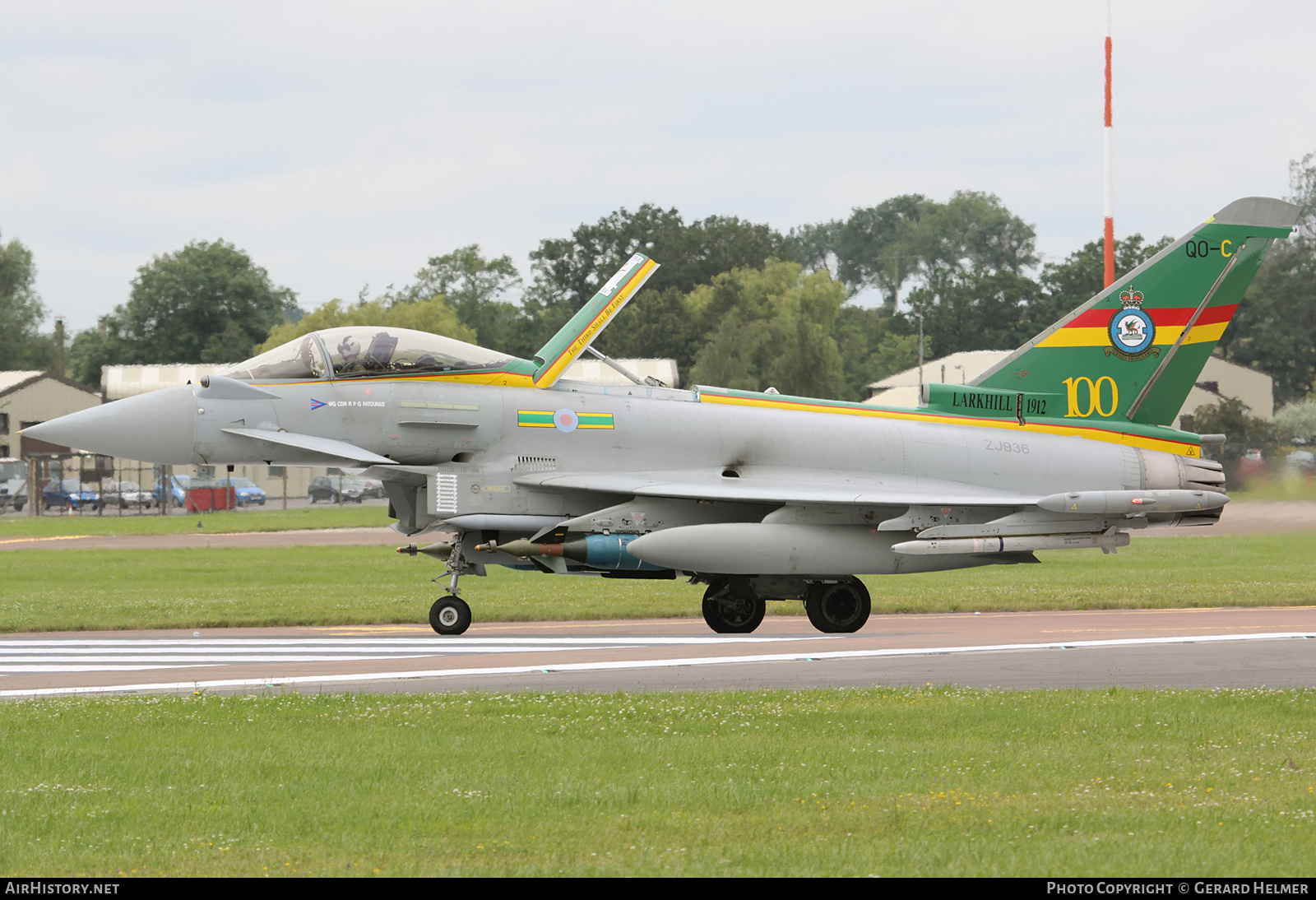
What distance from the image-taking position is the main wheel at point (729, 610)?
17.2m

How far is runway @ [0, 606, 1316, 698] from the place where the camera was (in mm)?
12703

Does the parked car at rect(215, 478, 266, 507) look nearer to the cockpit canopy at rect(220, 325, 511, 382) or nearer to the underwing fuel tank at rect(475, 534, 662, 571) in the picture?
the cockpit canopy at rect(220, 325, 511, 382)

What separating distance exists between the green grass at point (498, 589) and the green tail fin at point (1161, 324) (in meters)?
3.02

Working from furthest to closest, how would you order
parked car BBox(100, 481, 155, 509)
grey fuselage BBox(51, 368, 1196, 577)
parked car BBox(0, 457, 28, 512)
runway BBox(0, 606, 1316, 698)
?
1. parked car BBox(100, 481, 155, 509)
2. parked car BBox(0, 457, 28, 512)
3. grey fuselage BBox(51, 368, 1196, 577)
4. runway BBox(0, 606, 1316, 698)

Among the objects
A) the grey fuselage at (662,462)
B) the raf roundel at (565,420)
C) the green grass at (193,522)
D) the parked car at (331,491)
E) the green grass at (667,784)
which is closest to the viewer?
the green grass at (667,784)

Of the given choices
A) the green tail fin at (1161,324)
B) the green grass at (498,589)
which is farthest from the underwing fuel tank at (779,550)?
the green grass at (498,589)

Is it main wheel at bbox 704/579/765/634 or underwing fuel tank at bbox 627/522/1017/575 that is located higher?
underwing fuel tank at bbox 627/522/1017/575

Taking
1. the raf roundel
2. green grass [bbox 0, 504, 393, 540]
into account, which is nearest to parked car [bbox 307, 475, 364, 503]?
green grass [bbox 0, 504, 393, 540]

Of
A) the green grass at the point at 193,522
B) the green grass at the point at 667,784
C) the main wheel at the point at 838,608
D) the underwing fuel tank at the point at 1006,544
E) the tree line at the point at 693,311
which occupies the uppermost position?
the tree line at the point at 693,311

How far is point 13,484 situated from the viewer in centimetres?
7244

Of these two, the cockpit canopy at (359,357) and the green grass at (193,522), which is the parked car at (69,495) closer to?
the green grass at (193,522)

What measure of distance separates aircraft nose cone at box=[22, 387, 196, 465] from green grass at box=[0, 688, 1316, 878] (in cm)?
531

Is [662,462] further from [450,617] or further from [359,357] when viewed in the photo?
[359,357]

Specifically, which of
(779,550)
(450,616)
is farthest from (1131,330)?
(450,616)
